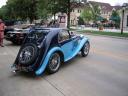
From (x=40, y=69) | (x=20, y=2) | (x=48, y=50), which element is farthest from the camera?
(x=20, y=2)

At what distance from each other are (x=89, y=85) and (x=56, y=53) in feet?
6.55

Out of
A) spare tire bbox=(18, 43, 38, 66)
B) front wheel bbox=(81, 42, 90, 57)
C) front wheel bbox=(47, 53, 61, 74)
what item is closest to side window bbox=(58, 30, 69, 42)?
front wheel bbox=(47, 53, 61, 74)

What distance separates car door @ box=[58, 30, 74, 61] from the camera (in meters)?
7.79

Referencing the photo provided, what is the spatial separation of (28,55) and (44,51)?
56 cm

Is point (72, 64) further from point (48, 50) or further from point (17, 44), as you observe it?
point (17, 44)

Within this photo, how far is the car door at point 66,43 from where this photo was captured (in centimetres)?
779

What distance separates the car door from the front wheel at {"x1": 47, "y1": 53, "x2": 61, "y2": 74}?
537 millimetres

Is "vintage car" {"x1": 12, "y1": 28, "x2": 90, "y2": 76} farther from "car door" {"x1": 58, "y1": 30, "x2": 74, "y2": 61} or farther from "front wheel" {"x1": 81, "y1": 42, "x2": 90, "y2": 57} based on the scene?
"front wheel" {"x1": 81, "y1": 42, "x2": 90, "y2": 57}

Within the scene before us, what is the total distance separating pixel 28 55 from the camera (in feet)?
22.4

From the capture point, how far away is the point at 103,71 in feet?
23.5

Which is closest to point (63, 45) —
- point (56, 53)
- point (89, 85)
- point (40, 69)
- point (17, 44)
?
point (56, 53)

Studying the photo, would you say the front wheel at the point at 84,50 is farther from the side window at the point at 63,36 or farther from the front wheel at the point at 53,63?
the front wheel at the point at 53,63

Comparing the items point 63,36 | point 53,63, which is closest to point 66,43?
point 63,36

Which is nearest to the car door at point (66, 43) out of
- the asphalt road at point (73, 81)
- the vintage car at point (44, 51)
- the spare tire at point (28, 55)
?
the vintage car at point (44, 51)
